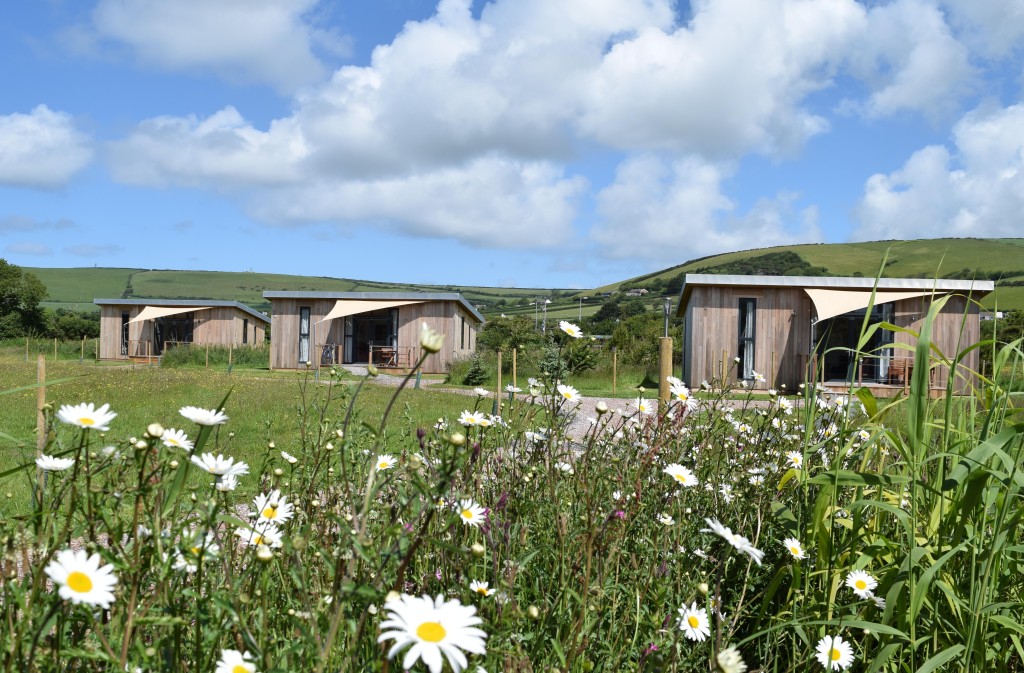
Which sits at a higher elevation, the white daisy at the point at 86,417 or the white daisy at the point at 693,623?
the white daisy at the point at 86,417

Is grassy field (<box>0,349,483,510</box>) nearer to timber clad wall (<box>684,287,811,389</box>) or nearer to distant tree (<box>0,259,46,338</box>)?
timber clad wall (<box>684,287,811,389</box>)

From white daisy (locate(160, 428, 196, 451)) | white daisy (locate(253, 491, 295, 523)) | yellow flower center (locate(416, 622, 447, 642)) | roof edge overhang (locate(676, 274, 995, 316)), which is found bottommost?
white daisy (locate(253, 491, 295, 523))

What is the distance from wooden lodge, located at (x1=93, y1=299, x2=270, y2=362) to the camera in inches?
1152

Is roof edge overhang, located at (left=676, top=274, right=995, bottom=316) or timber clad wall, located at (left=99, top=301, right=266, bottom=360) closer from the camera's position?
roof edge overhang, located at (left=676, top=274, right=995, bottom=316)

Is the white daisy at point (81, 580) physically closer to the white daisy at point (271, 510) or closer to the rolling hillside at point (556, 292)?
the white daisy at point (271, 510)

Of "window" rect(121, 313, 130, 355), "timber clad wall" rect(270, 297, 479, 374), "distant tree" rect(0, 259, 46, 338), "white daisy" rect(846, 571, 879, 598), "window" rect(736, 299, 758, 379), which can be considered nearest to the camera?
"white daisy" rect(846, 571, 879, 598)

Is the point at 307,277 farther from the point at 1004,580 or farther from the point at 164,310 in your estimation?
the point at 1004,580

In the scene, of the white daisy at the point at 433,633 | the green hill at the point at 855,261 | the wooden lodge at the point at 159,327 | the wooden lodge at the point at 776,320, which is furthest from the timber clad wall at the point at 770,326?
the green hill at the point at 855,261

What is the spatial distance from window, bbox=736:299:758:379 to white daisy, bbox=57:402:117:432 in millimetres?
18139

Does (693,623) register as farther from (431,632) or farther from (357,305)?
(357,305)

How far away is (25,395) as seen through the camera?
12.2 meters

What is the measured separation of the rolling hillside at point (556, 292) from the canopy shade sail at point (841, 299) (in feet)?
188

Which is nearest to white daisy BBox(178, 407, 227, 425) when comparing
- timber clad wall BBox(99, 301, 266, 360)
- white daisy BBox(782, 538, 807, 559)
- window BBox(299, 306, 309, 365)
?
white daisy BBox(782, 538, 807, 559)

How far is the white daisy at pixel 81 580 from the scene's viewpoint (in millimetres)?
863
